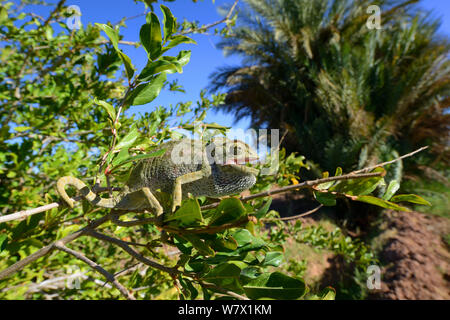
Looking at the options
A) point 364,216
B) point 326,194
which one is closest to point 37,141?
point 326,194

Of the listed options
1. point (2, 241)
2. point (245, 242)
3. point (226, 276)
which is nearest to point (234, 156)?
point (245, 242)

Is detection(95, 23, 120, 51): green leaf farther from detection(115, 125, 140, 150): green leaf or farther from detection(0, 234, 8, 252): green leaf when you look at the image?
detection(0, 234, 8, 252): green leaf

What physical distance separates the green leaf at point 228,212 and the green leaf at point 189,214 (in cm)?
5

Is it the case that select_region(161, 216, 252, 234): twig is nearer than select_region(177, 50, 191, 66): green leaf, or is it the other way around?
select_region(161, 216, 252, 234): twig

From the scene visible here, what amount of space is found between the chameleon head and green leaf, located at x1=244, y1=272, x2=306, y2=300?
34 centimetres

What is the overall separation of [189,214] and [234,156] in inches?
13.3

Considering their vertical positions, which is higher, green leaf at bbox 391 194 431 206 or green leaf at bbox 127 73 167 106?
green leaf at bbox 127 73 167 106

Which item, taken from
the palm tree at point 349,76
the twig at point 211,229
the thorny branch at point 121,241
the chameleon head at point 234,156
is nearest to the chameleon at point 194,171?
the chameleon head at point 234,156

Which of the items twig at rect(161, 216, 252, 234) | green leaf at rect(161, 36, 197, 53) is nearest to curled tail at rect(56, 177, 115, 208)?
twig at rect(161, 216, 252, 234)

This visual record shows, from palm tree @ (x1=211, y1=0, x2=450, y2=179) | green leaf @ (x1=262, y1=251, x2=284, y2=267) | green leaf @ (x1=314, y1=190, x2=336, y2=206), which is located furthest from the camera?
palm tree @ (x1=211, y1=0, x2=450, y2=179)

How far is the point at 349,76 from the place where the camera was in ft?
22.0

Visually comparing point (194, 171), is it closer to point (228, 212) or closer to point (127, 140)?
point (127, 140)

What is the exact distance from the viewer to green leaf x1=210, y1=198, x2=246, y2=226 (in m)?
0.57

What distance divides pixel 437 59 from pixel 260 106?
17.4 ft
